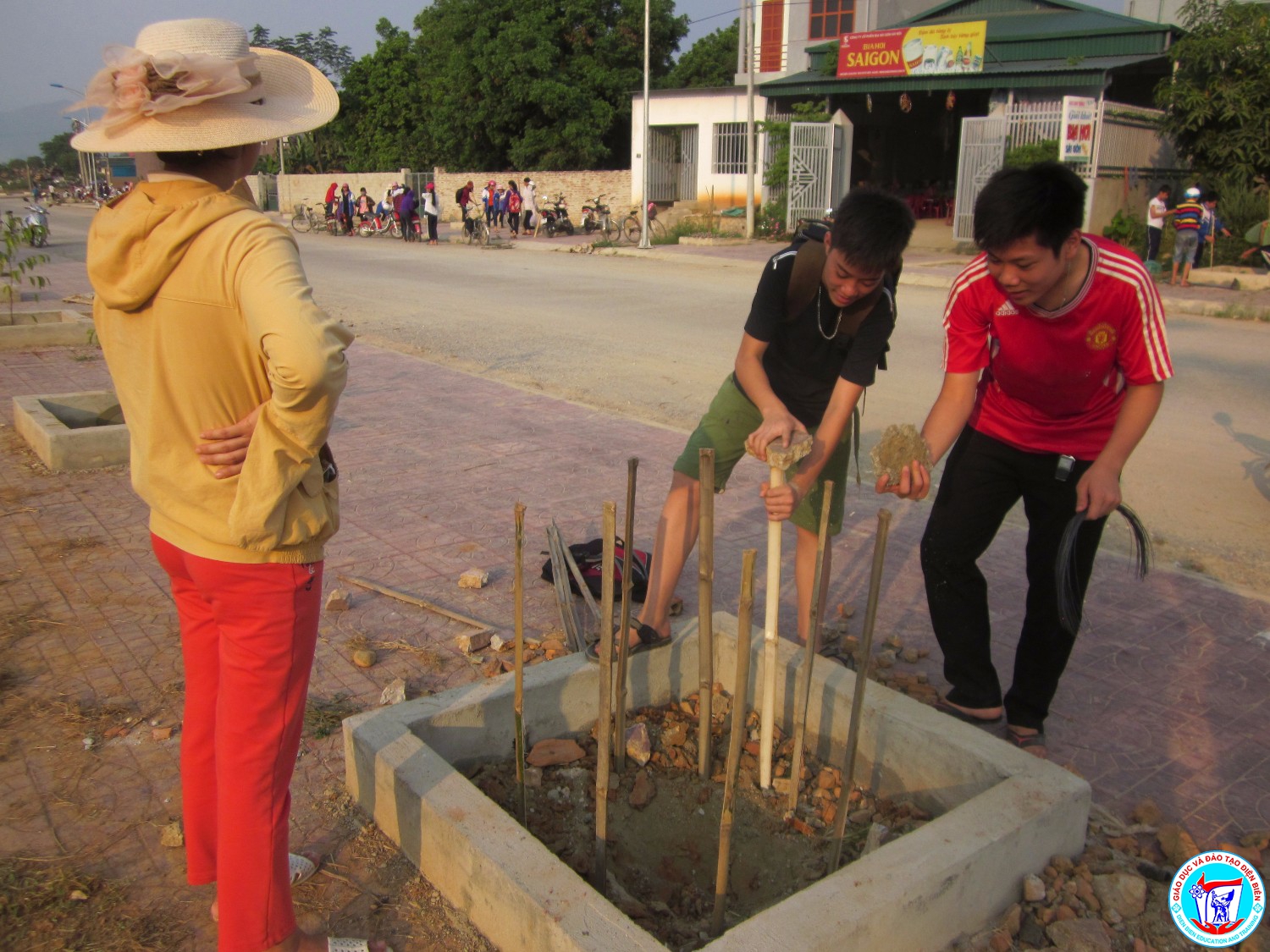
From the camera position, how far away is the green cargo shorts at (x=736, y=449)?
138 inches

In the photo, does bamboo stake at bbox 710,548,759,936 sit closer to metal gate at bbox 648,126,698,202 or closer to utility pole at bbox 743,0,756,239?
utility pole at bbox 743,0,756,239

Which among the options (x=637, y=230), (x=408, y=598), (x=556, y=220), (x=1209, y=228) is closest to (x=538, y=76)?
(x=556, y=220)

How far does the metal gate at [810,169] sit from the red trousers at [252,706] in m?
22.8

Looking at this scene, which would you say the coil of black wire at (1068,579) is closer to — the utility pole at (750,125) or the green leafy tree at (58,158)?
the utility pole at (750,125)

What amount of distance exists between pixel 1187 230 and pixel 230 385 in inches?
645

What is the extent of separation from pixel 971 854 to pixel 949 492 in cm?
124

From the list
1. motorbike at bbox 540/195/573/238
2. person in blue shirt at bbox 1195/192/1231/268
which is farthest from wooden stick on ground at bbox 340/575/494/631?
motorbike at bbox 540/195/573/238

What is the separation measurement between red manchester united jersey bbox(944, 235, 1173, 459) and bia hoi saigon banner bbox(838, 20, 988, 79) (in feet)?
72.5

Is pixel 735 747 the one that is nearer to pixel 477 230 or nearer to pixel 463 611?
pixel 463 611

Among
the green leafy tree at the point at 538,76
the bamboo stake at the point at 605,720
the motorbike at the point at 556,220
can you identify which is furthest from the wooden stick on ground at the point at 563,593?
the green leafy tree at the point at 538,76

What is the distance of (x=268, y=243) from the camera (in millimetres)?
1828

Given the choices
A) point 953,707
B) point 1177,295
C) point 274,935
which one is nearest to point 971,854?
point 953,707

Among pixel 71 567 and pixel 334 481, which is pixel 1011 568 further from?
pixel 71 567

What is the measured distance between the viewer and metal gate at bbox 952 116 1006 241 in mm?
19875
